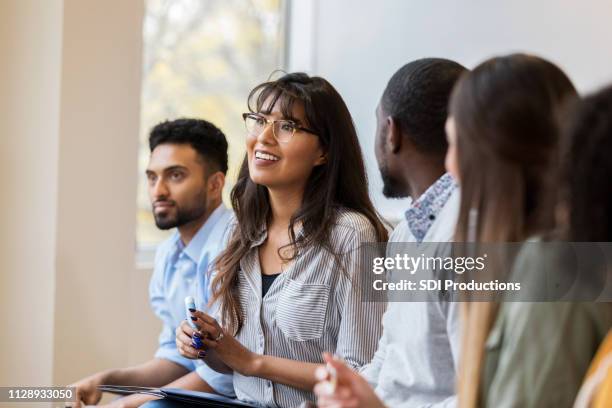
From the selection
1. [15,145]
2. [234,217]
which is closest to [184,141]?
[234,217]

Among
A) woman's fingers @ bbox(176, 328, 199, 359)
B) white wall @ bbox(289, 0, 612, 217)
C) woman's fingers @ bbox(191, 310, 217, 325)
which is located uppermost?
white wall @ bbox(289, 0, 612, 217)

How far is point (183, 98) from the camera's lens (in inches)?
166

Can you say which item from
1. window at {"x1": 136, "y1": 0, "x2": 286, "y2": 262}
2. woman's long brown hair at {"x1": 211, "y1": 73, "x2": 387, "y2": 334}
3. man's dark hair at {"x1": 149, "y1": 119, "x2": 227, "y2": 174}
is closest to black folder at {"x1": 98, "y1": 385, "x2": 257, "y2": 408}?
woman's long brown hair at {"x1": 211, "y1": 73, "x2": 387, "y2": 334}

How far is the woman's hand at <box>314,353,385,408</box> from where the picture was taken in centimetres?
134

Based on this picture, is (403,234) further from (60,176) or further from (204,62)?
(204,62)

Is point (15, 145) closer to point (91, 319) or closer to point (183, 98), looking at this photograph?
point (91, 319)

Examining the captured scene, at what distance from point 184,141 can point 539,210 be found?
6.15ft

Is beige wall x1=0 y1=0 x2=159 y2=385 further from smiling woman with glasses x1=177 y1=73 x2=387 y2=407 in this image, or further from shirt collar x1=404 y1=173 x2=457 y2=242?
shirt collar x1=404 y1=173 x2=457 y2=242

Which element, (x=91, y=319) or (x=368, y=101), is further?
(x=368, y=101)

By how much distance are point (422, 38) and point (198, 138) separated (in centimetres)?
138

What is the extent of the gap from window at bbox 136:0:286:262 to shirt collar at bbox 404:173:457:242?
8.18 ft

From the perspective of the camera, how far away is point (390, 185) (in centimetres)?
187

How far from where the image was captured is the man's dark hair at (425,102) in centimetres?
177

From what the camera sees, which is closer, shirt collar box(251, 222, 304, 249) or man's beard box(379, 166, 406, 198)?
man's beard box(379, 166, 406, 198)
